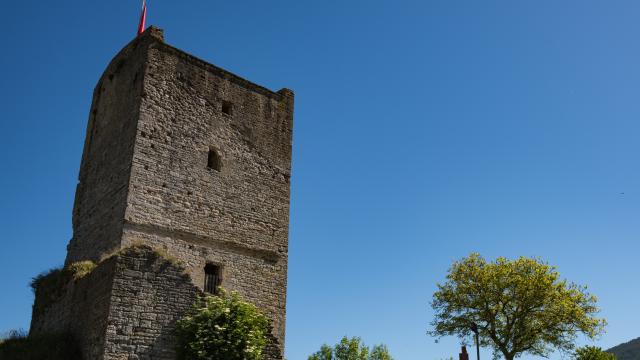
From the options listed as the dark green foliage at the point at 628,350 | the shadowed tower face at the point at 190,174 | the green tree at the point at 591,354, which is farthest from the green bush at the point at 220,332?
the dark green foliage at the point at 628,350

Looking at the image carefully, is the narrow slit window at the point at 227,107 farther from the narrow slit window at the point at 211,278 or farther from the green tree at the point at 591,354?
the green tree at the point at 591,354

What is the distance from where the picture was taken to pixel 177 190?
58.3 feet

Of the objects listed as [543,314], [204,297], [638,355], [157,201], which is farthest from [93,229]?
[638,355]

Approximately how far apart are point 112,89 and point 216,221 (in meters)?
6.44

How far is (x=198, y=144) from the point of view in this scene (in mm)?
18797

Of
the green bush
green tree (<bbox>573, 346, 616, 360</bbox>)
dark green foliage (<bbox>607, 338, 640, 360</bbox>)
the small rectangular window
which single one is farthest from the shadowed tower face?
dark green foliage (<bbox>607, 338, 640, 360</bbox>)

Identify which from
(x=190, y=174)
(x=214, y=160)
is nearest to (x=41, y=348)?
(x=190, y=174)

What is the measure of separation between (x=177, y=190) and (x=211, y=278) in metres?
2.78

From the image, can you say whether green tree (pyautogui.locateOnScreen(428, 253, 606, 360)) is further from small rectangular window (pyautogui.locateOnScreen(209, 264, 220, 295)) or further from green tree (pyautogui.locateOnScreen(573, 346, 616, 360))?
small rectangular window (pyautogui.locateOnScreen(209, 264, 220, 295))

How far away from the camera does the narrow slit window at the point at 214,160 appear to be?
19094mm

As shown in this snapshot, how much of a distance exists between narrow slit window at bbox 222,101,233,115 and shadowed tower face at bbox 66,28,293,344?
0.03m

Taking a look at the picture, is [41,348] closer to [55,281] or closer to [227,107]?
[55,281]

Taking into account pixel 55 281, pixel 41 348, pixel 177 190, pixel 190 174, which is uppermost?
pixel 190 174

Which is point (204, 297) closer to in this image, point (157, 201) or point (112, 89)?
point (157, 201)
